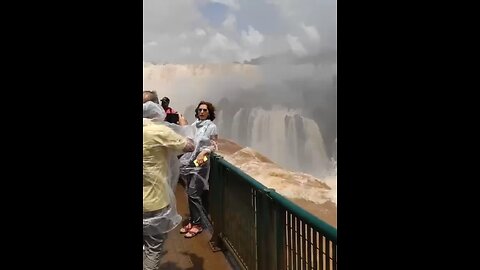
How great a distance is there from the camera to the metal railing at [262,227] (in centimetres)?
89

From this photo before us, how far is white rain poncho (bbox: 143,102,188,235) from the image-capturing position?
108 centimetres

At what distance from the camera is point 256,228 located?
126 centimetres

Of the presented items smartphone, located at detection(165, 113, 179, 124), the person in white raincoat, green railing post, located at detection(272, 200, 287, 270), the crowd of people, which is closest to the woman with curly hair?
smartphone, located at detection(165, 113, 179, 124)

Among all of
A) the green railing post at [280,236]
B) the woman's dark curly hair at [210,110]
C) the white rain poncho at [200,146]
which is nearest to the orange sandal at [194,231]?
the white rain poncho at [200,146]

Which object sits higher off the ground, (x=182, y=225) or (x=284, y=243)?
(x=284, y=243)

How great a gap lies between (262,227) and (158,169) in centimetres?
37

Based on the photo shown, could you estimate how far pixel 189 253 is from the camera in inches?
63.1

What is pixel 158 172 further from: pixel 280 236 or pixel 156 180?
pixel 280 236

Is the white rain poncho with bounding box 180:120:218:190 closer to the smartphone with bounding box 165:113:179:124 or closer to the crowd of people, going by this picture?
the smartphone with bounding box 165:113:179:124
